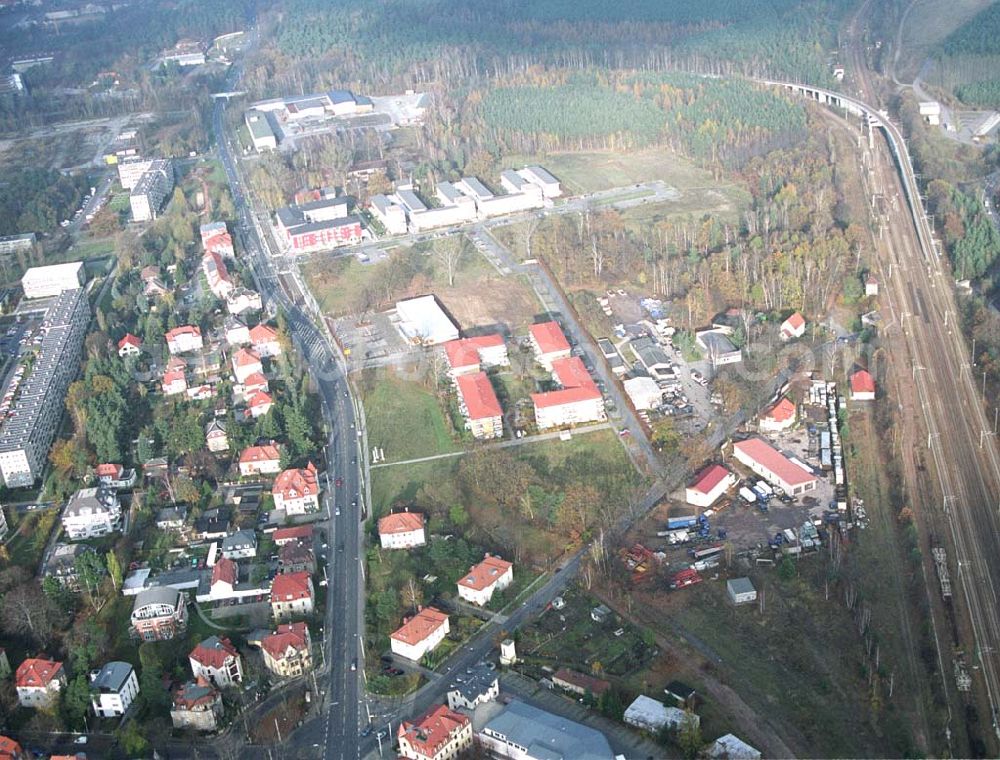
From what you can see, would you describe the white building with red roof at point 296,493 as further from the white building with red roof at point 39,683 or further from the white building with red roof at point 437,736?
the white building with red roof at point 437,736

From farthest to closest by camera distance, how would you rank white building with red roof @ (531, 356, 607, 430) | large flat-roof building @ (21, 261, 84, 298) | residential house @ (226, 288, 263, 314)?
large flat-roof building @ (21, 261, 84, 298) → residential house @ (226, 288, 263, 314) → white building with red roof @ (531, 356, 607, 430)

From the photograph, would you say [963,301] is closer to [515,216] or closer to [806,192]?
[806,192]

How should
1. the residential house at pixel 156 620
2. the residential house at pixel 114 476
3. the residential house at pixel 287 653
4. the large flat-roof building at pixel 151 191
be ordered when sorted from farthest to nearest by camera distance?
1. the large flat-roof building at pixel 151 191
2. the residential house at pixel 114 476
3. the residential house at pixel 156 620
4. the residential house at pixel 287 653

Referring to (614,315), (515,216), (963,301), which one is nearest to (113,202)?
(515,216)

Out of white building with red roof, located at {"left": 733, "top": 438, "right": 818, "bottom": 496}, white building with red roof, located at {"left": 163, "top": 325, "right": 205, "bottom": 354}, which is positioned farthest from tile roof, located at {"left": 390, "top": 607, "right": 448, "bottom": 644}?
white building with red roof, located at {"left": 163, "top": 325, "right": 205, "bottom": 354}

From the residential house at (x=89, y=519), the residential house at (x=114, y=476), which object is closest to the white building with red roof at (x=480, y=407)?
the residential house at (x=114, y=476)

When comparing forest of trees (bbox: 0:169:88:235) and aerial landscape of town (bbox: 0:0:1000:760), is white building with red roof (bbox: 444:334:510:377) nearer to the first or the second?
aerial landscape of town (bbox: 0:0:1000:760)

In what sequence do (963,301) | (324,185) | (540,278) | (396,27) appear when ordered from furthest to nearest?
(396,27) → (324,185) → (540,278) → (963,301)
